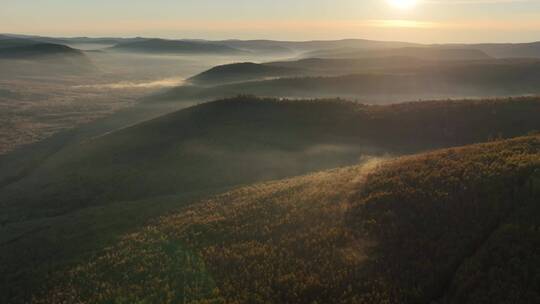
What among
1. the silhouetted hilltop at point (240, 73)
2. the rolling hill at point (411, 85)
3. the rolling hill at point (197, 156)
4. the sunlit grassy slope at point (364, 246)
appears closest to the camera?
the sunlit grassy slope at point (364, 246)

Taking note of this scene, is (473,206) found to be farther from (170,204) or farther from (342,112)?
(342,112)

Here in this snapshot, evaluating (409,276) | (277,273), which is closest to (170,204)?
(277,273)

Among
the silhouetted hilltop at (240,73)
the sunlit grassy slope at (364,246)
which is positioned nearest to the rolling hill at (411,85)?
the silhouetted hilltop at (240,73)

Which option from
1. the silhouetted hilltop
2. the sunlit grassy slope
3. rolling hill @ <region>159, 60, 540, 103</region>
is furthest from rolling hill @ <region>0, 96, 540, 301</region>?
the silhouetted hilltop

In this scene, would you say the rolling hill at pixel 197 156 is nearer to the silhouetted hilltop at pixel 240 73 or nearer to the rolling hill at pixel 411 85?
the rolling hill at pixel 411 85

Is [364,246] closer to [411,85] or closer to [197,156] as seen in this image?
[197,156]

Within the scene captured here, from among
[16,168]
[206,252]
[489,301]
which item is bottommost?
[16,168]

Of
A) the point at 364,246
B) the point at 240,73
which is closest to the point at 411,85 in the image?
the point at 240,73

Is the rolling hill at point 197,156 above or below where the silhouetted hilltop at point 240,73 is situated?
below
